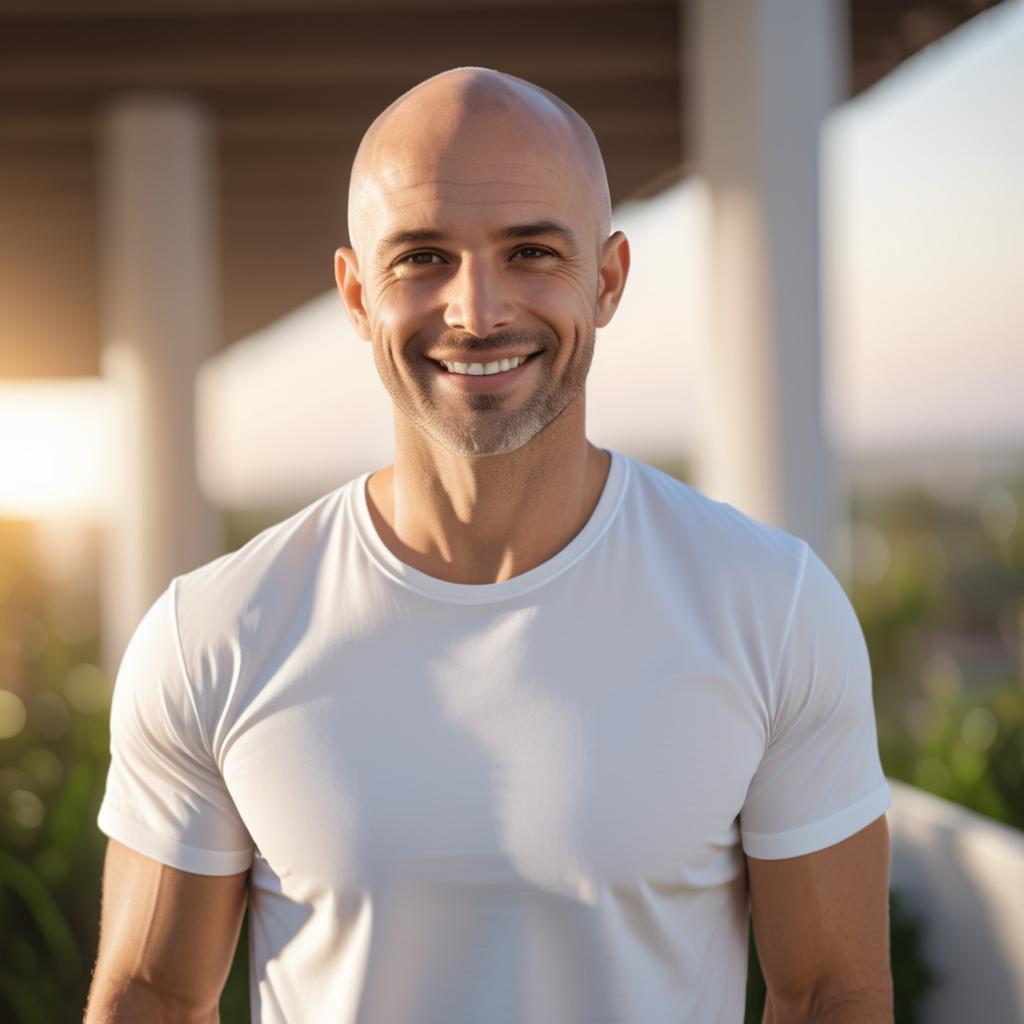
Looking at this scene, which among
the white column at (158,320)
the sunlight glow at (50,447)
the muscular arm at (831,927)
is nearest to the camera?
the muscular arm at (831,927)

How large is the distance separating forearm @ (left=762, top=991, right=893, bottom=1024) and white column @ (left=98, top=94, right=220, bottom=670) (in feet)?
21.4

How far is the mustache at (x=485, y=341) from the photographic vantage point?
1889 millimetres

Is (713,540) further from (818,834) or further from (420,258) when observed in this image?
(420,258)

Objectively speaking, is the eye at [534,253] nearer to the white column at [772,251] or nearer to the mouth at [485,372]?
the mouth at [485,372]

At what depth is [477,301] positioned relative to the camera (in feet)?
6.15

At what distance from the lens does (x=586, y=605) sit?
199 centimetres

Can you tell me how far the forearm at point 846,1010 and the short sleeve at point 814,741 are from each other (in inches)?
8.3

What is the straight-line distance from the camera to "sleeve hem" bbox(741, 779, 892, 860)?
1.96 meters

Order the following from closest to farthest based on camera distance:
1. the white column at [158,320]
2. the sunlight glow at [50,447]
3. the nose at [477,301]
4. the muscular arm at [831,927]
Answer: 1. the nose at [477,301]
2. the muscular arm at [831,927]
3. the white column at [158,320]
4. the sunlight glow at [50,447]

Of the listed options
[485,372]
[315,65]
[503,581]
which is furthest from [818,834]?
[315,65]

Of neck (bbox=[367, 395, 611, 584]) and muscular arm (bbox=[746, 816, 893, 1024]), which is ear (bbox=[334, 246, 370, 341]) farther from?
muscular arm (bbox=[746, 816, 893, 1024])

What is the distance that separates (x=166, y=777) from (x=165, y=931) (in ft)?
0.70

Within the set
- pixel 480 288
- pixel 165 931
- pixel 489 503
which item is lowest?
pixel 165 931

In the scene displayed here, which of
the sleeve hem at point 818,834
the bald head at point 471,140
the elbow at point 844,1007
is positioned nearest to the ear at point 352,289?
the bald head at point 471,140
